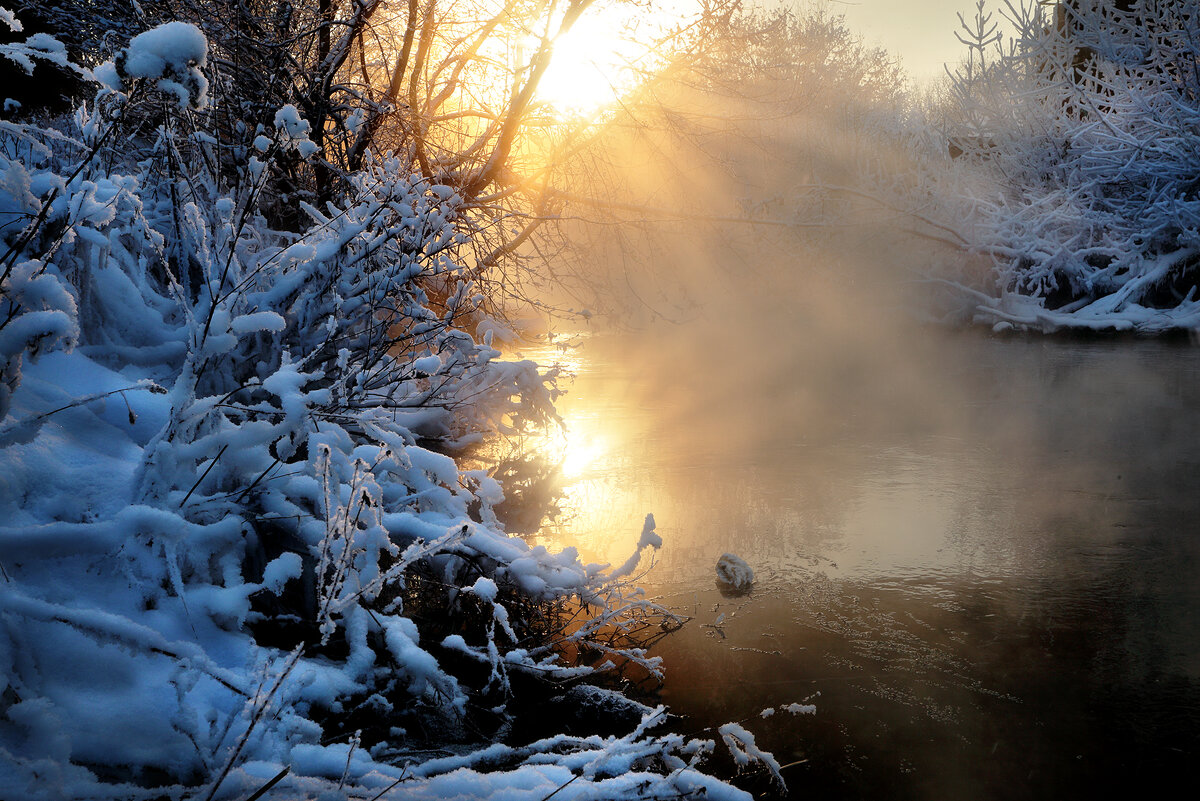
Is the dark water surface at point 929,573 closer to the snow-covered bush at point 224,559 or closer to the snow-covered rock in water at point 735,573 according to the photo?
the snow-covered rock in water at point 735,573

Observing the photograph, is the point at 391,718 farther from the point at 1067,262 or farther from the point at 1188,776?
the point at 1067,262

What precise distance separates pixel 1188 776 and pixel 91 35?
30.5 ft

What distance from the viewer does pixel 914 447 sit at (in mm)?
7965

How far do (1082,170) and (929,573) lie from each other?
15.3 meters

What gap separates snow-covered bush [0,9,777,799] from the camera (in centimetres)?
202

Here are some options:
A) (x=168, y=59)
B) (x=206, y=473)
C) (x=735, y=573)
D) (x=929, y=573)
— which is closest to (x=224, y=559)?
(x=206, y=473)

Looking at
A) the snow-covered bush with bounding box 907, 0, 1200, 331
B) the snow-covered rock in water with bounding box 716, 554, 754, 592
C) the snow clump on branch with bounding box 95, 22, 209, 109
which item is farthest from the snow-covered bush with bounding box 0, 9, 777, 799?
the snow-covered bush with bounding box 907, 0, 1200, 331

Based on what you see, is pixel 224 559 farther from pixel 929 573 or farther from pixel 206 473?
pixel 929 573

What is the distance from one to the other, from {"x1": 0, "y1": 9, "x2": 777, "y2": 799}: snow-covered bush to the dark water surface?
63 cm

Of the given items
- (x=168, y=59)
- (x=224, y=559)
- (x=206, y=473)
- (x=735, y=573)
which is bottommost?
(x=735, y=573)

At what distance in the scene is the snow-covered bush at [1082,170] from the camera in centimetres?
1541

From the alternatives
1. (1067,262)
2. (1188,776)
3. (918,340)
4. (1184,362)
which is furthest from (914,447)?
(1067,262)

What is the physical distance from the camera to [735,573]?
15.2ft

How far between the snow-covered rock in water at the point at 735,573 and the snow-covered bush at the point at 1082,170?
1468cm
